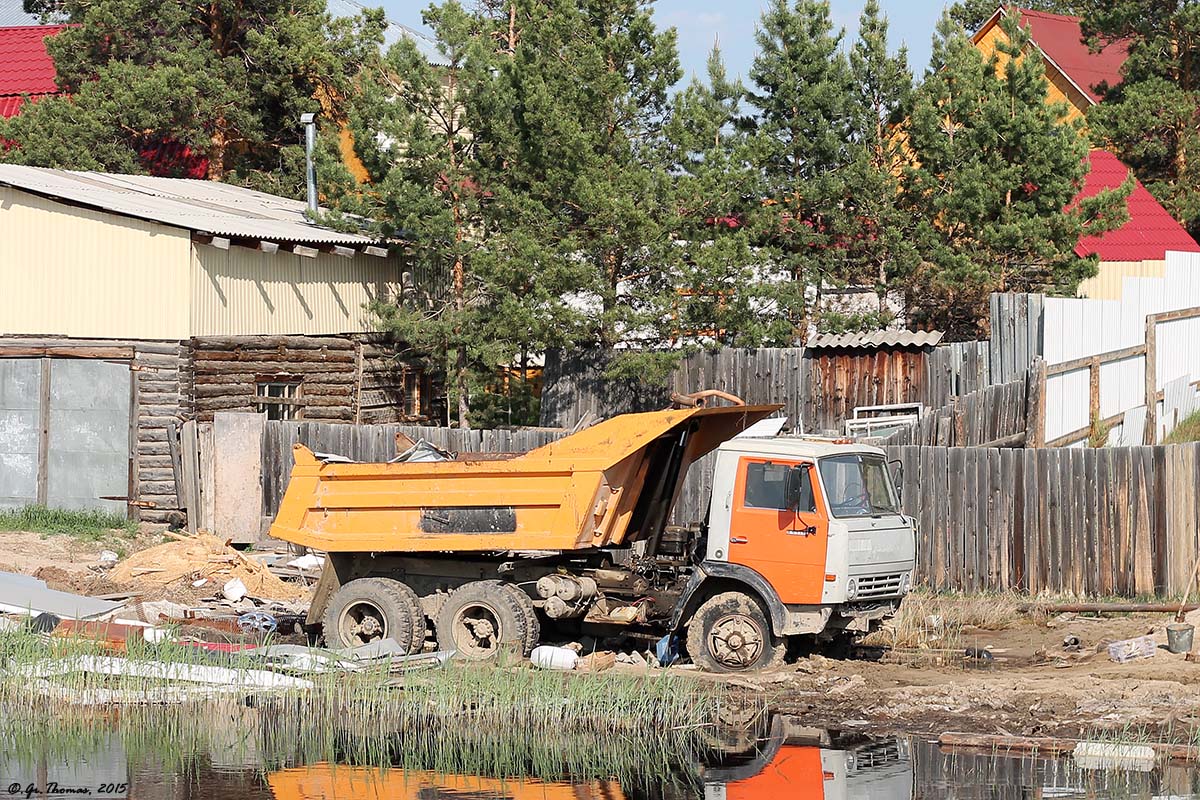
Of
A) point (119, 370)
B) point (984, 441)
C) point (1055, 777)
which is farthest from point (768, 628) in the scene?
point (119, 370)

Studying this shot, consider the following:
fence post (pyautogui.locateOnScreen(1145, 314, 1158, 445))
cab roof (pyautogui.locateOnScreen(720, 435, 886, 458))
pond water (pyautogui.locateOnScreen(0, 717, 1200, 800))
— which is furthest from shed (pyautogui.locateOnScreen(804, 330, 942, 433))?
pond water (pyautogui.locateOnScreen(0, 717, 1200, 800))

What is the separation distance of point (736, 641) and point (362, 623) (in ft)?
12.4

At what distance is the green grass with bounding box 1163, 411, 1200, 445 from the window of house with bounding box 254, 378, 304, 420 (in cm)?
1489

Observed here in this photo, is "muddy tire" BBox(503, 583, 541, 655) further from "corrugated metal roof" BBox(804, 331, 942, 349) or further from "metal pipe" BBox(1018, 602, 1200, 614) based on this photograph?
"corrugated metal roof" BBox(804, 331, 942, 349)

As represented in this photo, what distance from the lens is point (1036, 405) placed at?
2100 cm

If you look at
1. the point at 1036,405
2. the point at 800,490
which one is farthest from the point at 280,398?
the point at 800,490

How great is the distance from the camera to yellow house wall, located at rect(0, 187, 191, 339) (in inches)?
1009

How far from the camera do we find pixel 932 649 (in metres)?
16.7

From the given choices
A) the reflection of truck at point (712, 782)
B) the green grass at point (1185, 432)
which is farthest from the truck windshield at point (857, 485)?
the green grass at point (1185, 432)

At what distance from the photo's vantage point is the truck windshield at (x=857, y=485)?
49.2ft

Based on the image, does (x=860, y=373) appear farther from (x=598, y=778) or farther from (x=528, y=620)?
(x=598, y=778)

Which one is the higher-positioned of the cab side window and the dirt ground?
the cab side window

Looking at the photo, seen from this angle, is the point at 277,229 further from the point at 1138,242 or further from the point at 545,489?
the point at 1138,242

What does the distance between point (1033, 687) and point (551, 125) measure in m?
14.5
